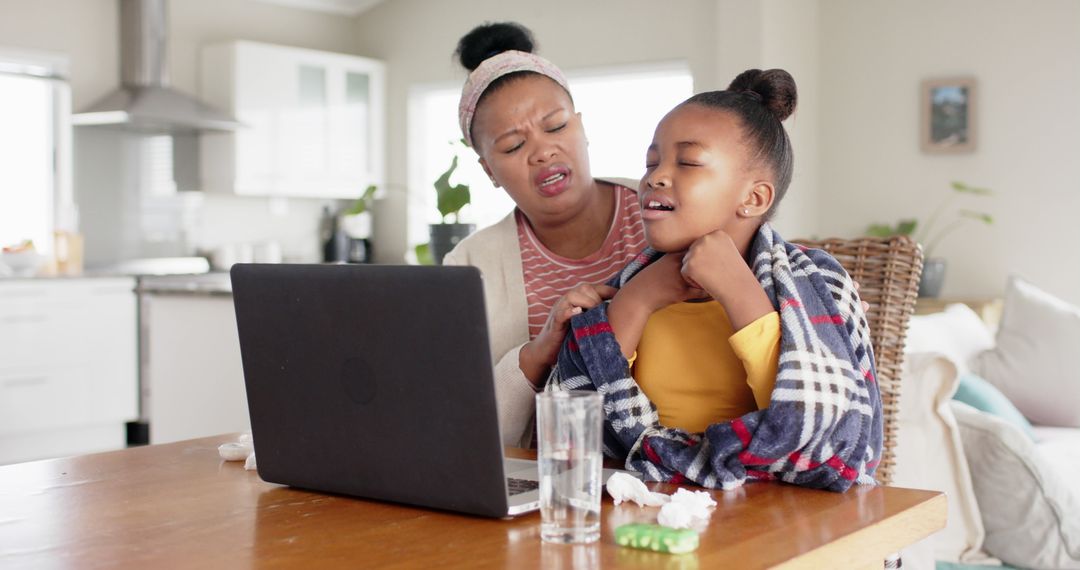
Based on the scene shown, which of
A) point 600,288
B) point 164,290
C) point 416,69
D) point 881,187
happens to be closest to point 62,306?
point 164,290

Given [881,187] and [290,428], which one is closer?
[290,428]

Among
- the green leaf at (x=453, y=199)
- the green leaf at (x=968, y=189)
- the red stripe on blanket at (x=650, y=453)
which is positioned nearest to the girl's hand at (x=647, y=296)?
the red stripe on blanket at (x=650, y=453)

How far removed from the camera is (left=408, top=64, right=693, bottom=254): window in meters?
6.44

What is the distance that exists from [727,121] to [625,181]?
0.63 m

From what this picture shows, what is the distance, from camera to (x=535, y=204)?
1.83 meters

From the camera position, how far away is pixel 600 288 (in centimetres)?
144

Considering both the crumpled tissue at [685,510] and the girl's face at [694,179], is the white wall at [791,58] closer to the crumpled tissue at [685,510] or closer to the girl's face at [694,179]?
the girl's face at [694,179]

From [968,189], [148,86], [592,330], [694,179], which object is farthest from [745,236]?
[148,86]

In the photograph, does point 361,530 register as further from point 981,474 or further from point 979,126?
point 979,126

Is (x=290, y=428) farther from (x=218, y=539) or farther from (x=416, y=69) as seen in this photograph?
(x=416, y=69)

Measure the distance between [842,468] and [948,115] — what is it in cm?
498

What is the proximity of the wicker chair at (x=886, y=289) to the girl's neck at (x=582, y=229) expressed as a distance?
0.41m

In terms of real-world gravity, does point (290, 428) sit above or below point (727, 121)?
below

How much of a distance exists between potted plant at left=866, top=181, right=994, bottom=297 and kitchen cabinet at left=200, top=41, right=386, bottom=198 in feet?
11.0
